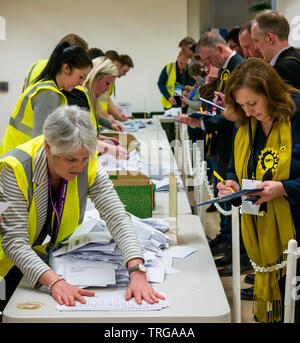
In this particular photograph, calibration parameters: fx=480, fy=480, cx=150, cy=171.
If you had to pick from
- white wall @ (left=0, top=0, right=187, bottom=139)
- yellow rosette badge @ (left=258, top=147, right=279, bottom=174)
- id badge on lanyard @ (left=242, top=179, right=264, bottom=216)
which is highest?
white wall @ (left=0, top=0, right=187, bottom=139)

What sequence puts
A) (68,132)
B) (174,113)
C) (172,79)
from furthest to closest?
(172,79) → (174,113) → (68,132)

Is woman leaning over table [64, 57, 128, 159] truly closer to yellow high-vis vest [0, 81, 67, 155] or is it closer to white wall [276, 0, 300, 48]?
yellow high-vis vest [0, 81, 67, 155]

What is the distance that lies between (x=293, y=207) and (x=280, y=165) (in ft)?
0.64

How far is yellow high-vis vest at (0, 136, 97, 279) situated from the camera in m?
1.73

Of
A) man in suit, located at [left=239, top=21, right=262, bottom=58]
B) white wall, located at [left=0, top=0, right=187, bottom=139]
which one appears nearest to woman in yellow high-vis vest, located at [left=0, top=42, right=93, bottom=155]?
man in suit, located at [left=239, top=21, right=262, bottom=58]

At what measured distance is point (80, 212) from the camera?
1980 millimetres

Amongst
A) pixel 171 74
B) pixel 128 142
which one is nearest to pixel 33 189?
pixel 128 142

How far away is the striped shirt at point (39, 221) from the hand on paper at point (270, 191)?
0.56 meters

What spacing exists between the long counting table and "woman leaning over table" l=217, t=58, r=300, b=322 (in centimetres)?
33

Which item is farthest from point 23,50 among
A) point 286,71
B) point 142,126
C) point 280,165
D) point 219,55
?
point 280,165

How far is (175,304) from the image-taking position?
5.24 feet

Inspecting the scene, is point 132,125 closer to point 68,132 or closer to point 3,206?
point 68,132

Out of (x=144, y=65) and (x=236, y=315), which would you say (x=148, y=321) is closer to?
(x=236, y=315)

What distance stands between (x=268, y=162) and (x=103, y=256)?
0.82m
